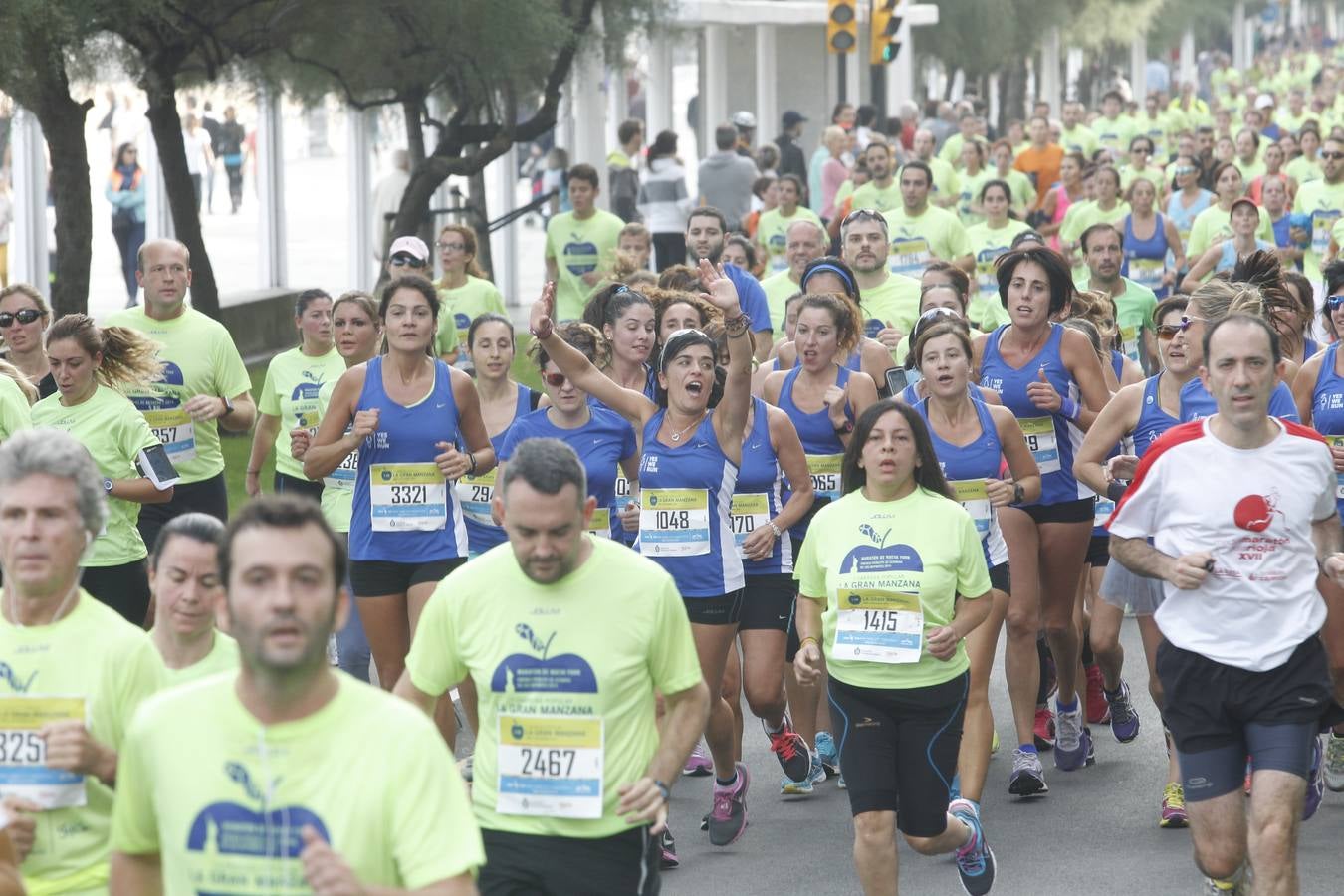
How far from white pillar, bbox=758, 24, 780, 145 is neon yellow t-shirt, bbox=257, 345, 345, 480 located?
2612cm

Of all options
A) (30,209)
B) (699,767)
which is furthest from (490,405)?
(30,209)

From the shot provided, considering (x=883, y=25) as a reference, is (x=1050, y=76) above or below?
above

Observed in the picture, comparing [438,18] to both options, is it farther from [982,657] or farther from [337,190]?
[337,190]

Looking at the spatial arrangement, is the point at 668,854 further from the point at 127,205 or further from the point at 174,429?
the point at 127,205

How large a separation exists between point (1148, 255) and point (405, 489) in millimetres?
9541

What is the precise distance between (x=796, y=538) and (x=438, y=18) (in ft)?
32.0

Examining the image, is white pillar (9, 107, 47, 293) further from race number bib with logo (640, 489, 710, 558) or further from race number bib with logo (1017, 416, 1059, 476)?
race number bib with logo (640, 489, 710, 558)

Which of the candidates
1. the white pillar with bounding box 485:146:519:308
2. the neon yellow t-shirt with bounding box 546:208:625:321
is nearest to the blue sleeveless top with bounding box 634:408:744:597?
the neon yellow t-shirt with bounding box 546:208:625:321

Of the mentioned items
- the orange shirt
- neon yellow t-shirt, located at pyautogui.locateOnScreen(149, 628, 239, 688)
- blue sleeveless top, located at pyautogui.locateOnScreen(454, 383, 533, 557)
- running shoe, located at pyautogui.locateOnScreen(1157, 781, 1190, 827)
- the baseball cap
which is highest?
the orange shirt

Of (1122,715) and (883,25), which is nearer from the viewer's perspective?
(1122,715)

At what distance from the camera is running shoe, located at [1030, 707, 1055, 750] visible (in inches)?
363

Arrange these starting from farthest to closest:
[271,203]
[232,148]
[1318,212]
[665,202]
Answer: [232,148], [271,203], [665,202], [1318,212]

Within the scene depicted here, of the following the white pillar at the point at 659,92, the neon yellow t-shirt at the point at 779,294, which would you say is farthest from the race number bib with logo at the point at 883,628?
the white pillar at the point at 659,92

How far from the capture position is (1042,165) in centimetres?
2791
